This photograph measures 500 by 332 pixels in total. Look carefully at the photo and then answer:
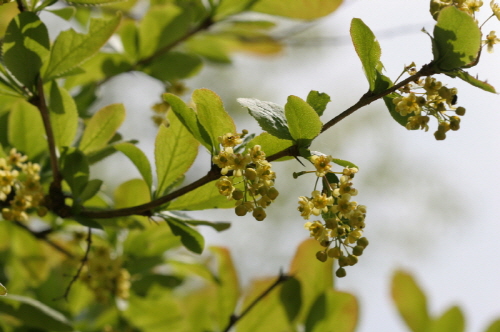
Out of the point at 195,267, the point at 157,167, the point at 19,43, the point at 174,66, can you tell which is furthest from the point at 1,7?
the point at 195,267

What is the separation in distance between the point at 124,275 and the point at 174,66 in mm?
578

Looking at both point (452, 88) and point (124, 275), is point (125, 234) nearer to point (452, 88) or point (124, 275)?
point (124, 275)

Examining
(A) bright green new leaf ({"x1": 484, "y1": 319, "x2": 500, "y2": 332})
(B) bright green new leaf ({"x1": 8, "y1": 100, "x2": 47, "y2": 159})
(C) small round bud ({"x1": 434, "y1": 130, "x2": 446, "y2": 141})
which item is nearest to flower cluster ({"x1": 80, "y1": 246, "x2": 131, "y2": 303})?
(B) bright green new leaf ({"x1": 8, "y1": 100, "x2": 47, "y2": 159})

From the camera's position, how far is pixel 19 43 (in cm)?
92

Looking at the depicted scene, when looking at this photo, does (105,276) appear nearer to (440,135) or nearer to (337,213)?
(337,213)

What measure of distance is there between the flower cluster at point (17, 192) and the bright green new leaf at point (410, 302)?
0.98m

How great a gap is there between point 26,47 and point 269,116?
18.3 inches

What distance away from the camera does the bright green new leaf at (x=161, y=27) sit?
55.6 inches

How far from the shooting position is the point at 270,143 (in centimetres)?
86

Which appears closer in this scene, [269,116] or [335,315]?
[269,116]

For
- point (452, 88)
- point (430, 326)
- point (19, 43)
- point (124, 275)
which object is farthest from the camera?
point (430, 326)

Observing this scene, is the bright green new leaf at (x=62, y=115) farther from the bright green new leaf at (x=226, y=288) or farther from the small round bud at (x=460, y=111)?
the small round bud at (x=460, y=111)

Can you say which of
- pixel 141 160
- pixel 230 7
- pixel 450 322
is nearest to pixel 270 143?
pixel 141 160

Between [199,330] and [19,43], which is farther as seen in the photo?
[199,330]
